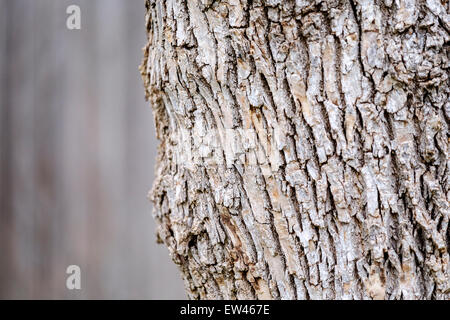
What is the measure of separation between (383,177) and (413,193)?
52mm

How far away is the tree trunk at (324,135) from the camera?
65 centimetres

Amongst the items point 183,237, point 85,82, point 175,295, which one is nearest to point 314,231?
point 183,237

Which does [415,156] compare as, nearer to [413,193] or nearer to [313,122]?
[413,193]

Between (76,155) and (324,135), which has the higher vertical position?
(76,155)

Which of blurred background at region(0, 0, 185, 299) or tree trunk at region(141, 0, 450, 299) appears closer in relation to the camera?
tree trunk at region(141, 0, 450, 299)

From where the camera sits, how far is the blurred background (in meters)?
1.57

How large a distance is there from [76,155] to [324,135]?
4.09ft

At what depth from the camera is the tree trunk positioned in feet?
2.14

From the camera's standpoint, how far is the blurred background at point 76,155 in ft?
5.14

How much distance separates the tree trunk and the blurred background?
882 mm

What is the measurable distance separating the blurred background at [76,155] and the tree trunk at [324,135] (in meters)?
0.88

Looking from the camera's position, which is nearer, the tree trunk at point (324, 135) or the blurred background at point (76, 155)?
the tree trunk at point (324, 135)

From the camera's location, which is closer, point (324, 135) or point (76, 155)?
point (324, 135)

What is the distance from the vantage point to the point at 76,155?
1.66 meters
